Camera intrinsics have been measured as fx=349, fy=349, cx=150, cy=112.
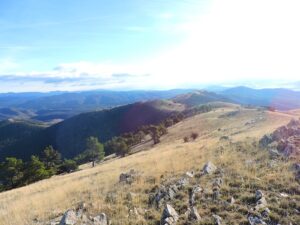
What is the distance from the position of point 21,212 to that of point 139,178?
556 centimetres

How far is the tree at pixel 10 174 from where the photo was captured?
207 ft

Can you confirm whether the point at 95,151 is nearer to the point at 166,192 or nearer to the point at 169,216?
the point at 166,192

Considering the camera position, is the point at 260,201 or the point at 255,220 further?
the point at 260,201

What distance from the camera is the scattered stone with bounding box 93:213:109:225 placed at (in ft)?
38.0

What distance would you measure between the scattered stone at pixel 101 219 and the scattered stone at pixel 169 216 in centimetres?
193

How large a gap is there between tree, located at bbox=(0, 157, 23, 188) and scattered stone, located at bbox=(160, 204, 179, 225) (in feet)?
188

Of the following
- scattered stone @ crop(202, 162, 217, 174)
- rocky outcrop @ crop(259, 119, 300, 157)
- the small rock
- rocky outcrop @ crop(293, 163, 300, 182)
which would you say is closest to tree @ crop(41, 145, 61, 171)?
rocky outcrop @ crop(259, 119, 300, 157)

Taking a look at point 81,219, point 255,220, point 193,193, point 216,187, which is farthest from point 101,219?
point 255,220

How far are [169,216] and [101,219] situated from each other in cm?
232

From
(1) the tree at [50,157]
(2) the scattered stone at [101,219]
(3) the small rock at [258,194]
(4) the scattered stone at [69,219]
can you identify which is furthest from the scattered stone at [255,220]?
(1) the tree at [50,157]

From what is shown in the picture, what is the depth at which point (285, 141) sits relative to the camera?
1895cm

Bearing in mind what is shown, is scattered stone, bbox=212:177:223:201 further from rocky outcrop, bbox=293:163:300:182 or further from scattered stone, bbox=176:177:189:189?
rocky outcrop, bbox=293:163:300:182

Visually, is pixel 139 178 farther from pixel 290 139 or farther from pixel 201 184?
pixel 290 139

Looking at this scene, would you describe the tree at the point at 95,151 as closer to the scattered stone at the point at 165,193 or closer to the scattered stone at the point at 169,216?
the scattered stone at the point at 165,193
